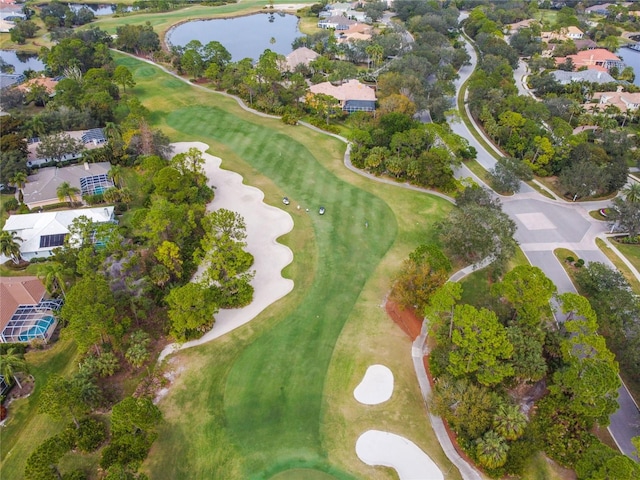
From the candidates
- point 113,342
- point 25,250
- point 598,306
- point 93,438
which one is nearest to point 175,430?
point 93,438

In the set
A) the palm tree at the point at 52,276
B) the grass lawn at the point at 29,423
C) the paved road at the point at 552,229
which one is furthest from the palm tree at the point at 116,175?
the paved road at the point at 552,229

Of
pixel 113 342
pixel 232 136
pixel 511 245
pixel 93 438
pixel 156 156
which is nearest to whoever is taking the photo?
pixel 93 438

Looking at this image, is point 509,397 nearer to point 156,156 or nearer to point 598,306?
point 598,306

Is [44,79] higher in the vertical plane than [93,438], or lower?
higher

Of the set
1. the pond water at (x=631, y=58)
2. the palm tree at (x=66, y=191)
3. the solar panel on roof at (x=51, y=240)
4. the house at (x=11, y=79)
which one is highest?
the house at (x=11, y=79)

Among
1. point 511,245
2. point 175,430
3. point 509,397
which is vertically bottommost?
point 175,430

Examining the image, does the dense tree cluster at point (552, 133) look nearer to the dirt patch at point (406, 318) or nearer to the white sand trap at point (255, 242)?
the dirt patch at point (406, 318)

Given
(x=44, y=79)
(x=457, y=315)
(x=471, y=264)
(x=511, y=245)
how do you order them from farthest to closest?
(x=44, y=79), (x=471, y=264), (x=511, y=245), (x=457, y=315)
